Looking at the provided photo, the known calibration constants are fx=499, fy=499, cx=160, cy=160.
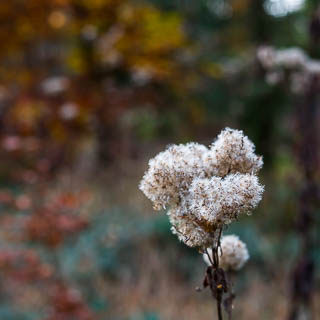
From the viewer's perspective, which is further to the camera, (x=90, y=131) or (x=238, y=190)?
(x=90, y=131)

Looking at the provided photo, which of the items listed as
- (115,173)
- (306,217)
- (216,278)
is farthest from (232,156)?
(115,173)

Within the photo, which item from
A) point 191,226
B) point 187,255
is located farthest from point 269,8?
point 191,226

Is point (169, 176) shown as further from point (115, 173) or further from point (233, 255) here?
point (115, 173)

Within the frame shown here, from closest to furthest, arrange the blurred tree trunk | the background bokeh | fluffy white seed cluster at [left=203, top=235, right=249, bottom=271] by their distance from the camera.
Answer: fluffy white seed cluster at [left=203, top=235, right=249, bottom=271]
the blurred tree trunk
the background bokeh

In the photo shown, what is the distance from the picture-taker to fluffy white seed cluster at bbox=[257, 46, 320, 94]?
272 centimetres

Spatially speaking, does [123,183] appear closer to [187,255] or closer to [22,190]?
[22,190]

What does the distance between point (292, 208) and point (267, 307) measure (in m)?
2.04

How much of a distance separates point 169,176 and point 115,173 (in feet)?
21.0

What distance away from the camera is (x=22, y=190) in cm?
752

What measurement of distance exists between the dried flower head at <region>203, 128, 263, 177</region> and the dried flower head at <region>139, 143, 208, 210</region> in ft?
0.11

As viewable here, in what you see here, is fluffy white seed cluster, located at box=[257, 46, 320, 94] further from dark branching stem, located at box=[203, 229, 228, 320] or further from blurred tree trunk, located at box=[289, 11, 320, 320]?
dark branching stem, located at box=[203, 229, 228, 320]

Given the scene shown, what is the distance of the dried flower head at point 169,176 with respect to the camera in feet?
3.53

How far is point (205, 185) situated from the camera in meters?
1.01

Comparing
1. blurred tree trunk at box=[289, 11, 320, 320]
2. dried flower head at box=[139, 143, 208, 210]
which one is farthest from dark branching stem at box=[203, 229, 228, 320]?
blurred tree trunk at box=[289, 11, 320, 320]
